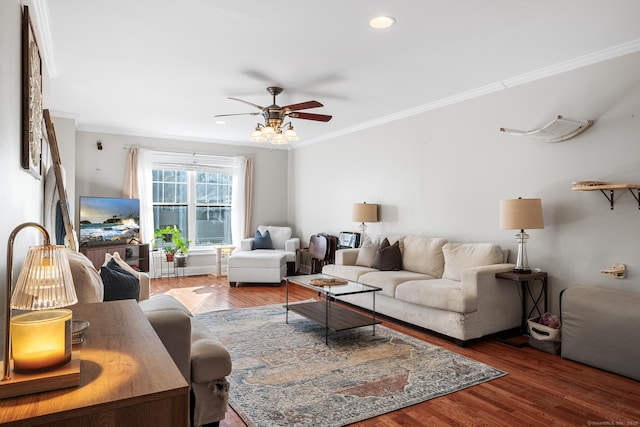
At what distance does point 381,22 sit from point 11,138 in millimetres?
2336

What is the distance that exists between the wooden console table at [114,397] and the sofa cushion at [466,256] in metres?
3.54

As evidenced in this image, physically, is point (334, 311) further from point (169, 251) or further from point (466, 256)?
point (169, 251)

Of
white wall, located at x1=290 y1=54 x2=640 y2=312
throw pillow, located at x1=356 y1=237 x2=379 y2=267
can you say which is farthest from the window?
throw pillow, located at x1=356 y1=237 x2=379 y2=267

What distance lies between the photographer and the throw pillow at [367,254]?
5.14 metres

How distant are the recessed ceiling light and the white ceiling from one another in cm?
5

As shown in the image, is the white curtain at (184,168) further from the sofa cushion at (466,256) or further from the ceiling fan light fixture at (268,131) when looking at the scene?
the sofa cushion at (466,256)

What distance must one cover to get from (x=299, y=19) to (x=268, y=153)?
5285 millimetres

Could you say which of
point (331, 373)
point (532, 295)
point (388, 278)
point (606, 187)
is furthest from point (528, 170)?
point (331, 373)

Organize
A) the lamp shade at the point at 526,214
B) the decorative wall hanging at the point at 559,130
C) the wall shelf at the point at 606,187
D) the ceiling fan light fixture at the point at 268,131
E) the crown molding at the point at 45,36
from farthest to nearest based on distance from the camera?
the ceiling fan light fixture at the point at 268,131 → the lamp shade at the point at 526,214 → the decorative wall hanging at the point at 559,130 → the wall shelf at the point at 606,187 → the crown molding at the point at 45,36

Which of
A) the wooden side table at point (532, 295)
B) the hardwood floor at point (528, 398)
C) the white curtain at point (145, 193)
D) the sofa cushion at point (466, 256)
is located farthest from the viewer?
the white curtain at point (145, 193)

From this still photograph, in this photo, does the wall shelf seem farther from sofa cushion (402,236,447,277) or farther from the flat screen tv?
the flat screen tv

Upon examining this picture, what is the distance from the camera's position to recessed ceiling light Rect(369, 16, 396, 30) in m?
2.78

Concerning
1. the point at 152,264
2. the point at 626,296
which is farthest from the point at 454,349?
the point at 152,264

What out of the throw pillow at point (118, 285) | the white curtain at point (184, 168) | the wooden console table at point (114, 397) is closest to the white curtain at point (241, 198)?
the white curtain at point (184, 168)
